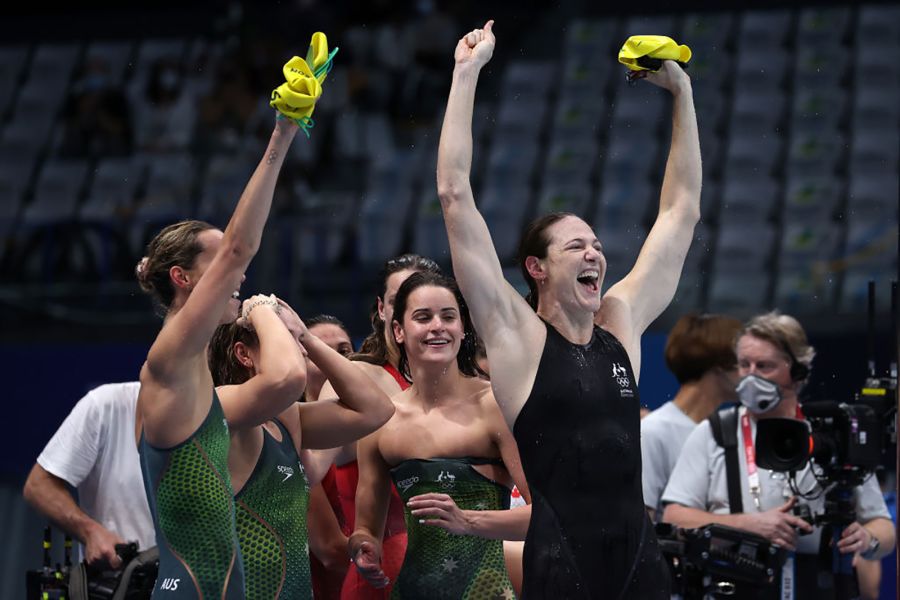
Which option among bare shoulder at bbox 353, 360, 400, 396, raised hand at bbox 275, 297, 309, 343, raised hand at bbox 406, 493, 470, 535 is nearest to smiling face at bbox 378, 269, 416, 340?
bare shoulder at bbox 353, 360, 400, 396

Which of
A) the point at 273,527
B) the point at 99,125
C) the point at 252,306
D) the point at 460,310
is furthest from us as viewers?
the point at 99,125

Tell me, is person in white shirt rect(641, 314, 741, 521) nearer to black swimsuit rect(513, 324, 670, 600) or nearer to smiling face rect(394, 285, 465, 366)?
smiling face rect(394, 285, 465, 366)

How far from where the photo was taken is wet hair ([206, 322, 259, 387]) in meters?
→ 4.06

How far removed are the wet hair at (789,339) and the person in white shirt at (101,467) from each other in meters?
2.31

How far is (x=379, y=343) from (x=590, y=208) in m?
6.22

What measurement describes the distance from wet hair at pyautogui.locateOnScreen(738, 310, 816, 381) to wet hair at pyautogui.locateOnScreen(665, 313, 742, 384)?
51 centimetres

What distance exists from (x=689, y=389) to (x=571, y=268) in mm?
2340

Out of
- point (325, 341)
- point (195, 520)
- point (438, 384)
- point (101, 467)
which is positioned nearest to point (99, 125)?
point (101, 467)

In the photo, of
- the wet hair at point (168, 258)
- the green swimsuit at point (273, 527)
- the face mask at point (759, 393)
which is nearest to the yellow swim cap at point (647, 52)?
the wet hair at point (168, 258)

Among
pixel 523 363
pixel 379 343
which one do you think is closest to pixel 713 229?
pixel 379 343

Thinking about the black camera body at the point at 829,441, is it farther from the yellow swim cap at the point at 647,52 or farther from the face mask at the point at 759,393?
the yellow swim cap at the point at 647,52

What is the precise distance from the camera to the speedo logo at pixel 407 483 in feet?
13.7

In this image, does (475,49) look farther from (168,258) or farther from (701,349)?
(701,349)

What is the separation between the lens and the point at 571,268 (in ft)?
12.3
